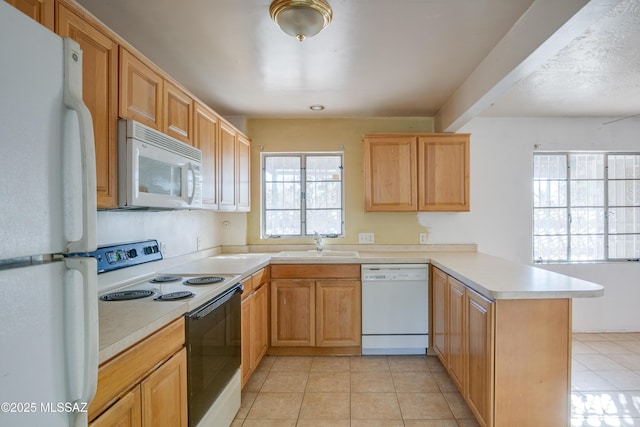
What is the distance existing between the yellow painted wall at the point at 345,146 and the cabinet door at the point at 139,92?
5.99ft

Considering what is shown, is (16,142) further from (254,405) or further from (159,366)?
(254,405)

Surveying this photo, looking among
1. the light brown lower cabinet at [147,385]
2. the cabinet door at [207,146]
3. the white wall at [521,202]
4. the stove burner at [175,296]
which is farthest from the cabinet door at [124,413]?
the white wall at [521,202]

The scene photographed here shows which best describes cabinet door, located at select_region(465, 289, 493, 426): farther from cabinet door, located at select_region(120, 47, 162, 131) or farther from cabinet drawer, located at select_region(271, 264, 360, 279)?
cabinet door, located at select_region(120, 47, 162, 131)

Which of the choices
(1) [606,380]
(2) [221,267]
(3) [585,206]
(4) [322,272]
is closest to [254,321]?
(2) [221,267]

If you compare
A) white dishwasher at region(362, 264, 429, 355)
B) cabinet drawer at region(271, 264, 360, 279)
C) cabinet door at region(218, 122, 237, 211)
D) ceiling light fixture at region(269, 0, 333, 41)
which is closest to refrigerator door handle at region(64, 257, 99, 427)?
ceiling light fixture at region(269, 0, 333, 41)

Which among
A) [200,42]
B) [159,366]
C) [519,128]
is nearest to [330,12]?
[200,42]

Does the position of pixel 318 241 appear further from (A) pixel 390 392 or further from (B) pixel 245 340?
(A) pixel 390 392

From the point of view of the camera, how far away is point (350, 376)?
262 centimetres

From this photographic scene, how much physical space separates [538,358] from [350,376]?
140 centimetres

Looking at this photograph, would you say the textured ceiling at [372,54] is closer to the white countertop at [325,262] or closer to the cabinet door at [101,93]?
the cabinet door at [101,93]

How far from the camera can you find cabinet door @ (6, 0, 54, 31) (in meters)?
1.08

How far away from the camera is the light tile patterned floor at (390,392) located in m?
2.05

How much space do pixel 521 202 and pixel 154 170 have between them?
3581 millimetres

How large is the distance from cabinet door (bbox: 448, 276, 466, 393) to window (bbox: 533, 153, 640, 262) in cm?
187
